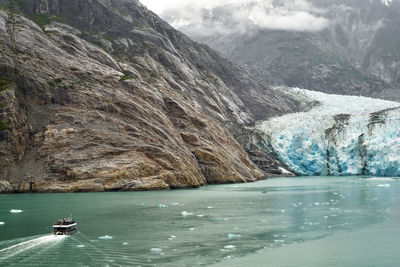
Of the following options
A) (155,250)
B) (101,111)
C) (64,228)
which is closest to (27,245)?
(64,228)

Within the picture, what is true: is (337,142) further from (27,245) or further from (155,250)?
(27,245)

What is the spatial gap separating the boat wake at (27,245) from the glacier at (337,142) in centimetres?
8452

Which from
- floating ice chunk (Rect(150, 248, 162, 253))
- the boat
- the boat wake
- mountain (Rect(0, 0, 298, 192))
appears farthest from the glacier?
the boat wake

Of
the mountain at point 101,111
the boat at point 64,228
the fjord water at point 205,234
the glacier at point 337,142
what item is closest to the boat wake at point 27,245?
the fjord water at point 205,234

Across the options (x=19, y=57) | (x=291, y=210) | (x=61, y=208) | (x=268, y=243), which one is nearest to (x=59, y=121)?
(x=19, y=57)

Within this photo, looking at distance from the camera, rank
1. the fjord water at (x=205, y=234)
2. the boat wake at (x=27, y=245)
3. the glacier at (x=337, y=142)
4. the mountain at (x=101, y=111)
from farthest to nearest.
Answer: the glacier at (x=337, y=142) → the mountain at (x=101, y=111) → the boat wake at (x=27, y=245) → the fjord water at (x=205, y=234)

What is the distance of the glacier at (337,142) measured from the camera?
96.1m

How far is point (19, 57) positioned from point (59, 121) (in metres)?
17.1

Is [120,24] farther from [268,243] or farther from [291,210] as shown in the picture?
[268,243]

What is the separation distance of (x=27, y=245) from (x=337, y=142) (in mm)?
91179

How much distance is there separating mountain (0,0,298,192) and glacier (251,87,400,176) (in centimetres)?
608

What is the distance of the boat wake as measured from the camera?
66.1 ft

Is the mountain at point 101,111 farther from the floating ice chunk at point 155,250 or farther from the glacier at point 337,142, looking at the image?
the floating ice chunk at point 155,250

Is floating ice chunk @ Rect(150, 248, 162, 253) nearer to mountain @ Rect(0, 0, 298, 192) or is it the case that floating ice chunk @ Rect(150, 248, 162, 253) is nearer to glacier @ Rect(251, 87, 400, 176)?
mountain @ Rect(0, 0, 298, 192)
